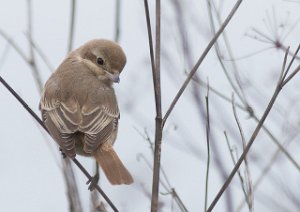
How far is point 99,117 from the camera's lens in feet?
15.3

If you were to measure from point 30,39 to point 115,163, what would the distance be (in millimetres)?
1063

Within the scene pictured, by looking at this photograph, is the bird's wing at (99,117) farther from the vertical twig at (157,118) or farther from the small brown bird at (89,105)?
the vertical twig at (157,118)

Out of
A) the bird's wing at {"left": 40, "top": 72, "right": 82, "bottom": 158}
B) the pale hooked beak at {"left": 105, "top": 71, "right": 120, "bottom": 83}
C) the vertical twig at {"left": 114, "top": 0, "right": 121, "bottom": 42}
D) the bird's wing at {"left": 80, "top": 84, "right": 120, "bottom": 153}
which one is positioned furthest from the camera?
the pale hooked beak at {"left": 105, "top": 71, "right": 120, "bottom": 83}

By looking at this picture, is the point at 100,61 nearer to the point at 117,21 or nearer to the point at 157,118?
the point at 117,21

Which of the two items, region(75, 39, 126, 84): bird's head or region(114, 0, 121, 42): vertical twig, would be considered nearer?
region(114, 0, 121, 42): vertical twig

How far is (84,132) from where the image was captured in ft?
14.7

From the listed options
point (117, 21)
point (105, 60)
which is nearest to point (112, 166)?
point (117, 21)

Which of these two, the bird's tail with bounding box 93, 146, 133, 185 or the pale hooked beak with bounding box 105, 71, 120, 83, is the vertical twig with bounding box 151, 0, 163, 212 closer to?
the bird's tail with bounding box 93, 146, 133, 185

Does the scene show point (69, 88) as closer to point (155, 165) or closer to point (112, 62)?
point (112, 62)

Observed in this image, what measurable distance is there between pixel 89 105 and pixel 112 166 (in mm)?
784

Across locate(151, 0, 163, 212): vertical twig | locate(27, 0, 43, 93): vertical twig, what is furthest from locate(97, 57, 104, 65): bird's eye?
locate(151, 0, 163, 212): vertical twig

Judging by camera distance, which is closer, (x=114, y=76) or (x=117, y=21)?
(x=117, y=21)

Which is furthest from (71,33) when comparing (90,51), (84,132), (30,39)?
(90,51)

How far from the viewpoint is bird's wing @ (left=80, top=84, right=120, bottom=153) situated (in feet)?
14.4
